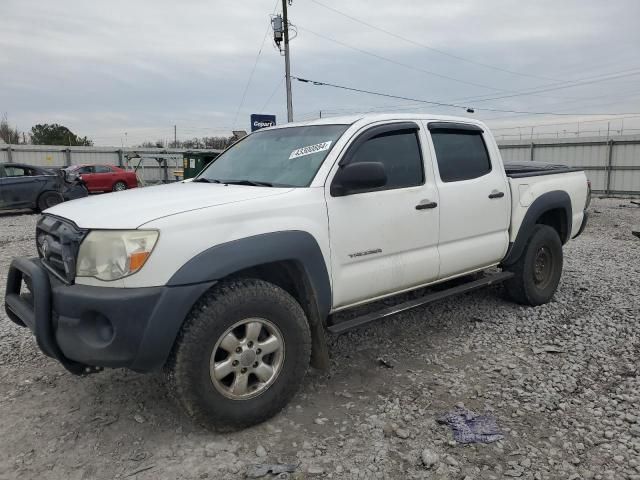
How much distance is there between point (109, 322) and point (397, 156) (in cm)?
231

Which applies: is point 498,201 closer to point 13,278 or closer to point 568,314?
point 568,314

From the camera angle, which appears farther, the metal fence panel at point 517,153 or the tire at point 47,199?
the metal fence panel at point 517,153

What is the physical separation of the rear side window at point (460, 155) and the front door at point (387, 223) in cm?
22

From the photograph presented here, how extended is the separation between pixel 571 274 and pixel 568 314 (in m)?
1.74

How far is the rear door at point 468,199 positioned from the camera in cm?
400

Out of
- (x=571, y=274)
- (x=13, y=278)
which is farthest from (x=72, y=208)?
(x=571, y=274)

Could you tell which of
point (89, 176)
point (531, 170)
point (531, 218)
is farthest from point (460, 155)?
point (89, 176)

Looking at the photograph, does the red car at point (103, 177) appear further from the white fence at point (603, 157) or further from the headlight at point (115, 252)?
the headlight at point (115, 252)

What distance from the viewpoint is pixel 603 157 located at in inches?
814

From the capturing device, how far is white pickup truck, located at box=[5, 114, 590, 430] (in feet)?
8.41

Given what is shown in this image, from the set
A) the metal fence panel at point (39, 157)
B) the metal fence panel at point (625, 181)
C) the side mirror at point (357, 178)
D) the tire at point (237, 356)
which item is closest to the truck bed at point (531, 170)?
the side mirror at point (357, 178)

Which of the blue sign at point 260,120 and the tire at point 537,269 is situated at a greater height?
the blue sign at point 260,120

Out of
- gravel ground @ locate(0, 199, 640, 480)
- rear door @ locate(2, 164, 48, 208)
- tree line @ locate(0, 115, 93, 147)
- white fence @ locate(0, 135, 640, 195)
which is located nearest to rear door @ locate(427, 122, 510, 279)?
gravel ground @ locate(0, 199, 640, 480)

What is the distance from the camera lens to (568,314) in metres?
4.96
